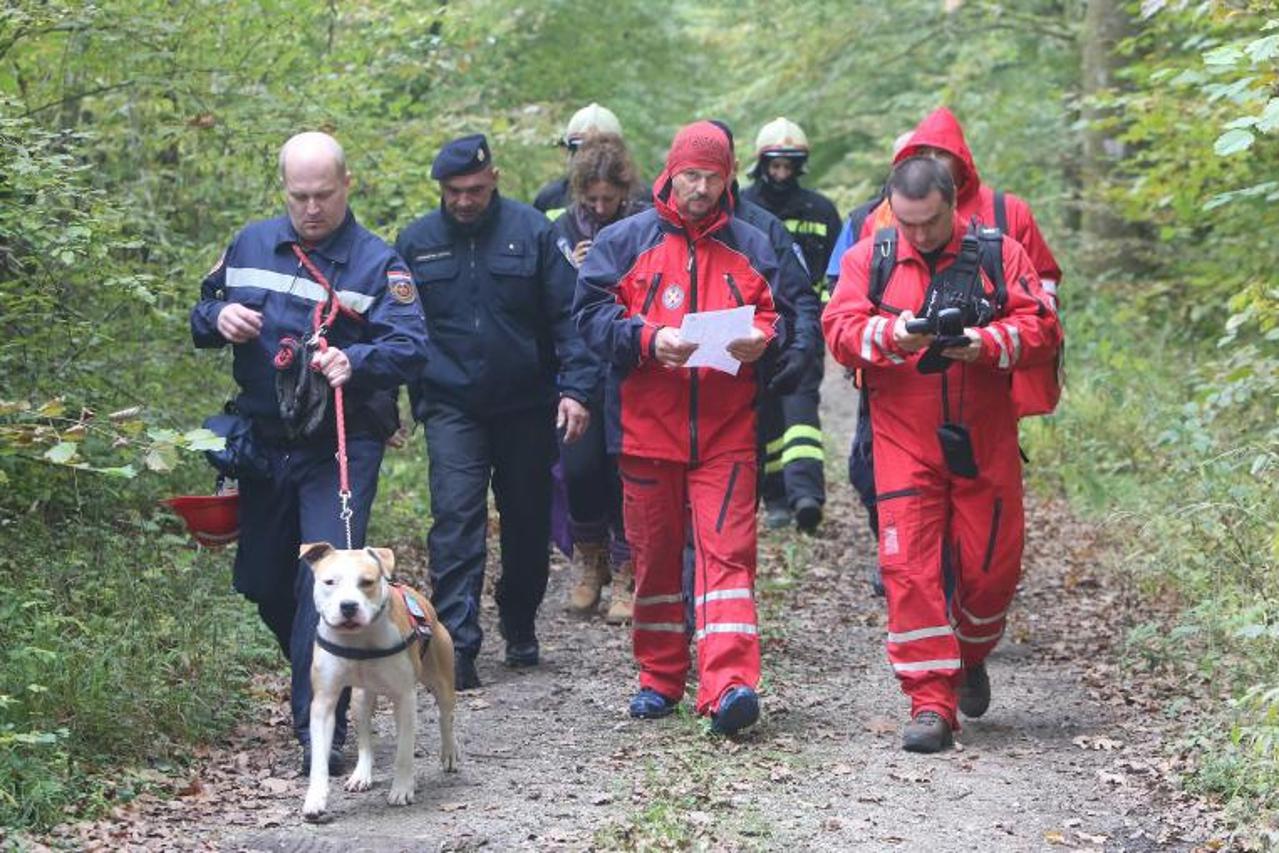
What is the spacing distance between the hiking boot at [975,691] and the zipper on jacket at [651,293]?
204 cm

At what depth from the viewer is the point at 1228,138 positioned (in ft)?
21.0

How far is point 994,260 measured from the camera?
6.98 metres

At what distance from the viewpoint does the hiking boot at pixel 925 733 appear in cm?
687

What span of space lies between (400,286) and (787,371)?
1.69 m

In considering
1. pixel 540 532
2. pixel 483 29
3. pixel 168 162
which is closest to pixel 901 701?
pixel 540 532

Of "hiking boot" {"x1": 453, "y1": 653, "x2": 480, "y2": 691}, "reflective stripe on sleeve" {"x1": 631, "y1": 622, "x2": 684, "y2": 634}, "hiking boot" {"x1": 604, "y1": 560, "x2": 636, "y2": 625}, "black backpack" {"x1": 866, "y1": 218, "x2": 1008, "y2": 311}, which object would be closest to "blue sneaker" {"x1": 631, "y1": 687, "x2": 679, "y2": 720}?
"reflective stripe on sleeve" {"x1": 631, "y1": 622, "x2": 684, "y2": 634}

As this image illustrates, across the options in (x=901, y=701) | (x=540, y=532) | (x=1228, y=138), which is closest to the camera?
(x=1228, y=138)

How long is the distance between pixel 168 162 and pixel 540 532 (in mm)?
4019

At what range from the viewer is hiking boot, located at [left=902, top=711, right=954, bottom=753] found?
6871 millimetres

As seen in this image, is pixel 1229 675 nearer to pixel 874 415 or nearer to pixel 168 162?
pixel 874 415

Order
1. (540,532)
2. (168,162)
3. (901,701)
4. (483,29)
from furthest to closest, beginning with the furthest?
(483,29)
(168,162)
(540,532)
(901,701)

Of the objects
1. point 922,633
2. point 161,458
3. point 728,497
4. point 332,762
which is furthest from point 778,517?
point 161,458

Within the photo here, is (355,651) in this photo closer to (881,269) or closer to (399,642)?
(399,642)

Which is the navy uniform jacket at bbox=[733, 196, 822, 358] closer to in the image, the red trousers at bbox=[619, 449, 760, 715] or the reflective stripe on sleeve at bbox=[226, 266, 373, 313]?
the red trousers at bbox=[619, 449, 760, 715]
